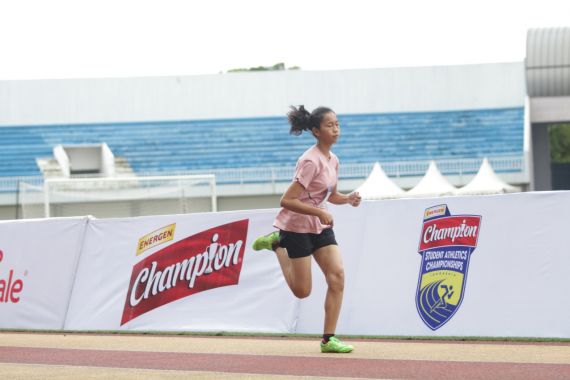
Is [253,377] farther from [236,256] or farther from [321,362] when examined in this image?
[236,256]

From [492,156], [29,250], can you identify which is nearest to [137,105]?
[492,156]

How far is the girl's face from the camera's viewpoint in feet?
28.3

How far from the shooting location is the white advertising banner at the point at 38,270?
12750 millimetres

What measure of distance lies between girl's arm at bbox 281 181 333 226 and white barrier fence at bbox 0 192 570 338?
2.11 meters

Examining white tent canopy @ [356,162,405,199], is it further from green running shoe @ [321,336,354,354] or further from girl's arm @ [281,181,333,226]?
girl's arm @ [281,181,333,226]

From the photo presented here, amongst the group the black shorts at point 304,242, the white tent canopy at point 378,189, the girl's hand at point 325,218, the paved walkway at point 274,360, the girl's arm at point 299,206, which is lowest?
the paved walkway at point 274,360

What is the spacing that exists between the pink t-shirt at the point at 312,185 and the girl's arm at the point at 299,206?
0.07 m

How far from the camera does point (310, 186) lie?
864 cm

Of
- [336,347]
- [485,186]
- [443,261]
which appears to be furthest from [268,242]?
[485,186]

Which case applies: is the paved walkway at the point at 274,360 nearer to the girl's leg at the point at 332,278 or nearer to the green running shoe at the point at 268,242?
the girl's leg at the point at 332,278

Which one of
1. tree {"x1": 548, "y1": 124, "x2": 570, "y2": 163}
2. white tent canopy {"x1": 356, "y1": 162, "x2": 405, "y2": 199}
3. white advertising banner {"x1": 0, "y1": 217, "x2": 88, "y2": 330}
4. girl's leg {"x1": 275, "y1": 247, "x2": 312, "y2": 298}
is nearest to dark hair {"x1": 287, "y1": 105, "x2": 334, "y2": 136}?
girl's leg {"x1": 275, "y1": 247, "x2": 312, "y2": 298}

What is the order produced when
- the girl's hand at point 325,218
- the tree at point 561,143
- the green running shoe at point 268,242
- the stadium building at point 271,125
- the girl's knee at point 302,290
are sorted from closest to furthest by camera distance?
the girl's hand at point 325,218 → the girl's knee at point 302,290 → the green running shoe at point 268,242 → the stadium building at point 271,125 → the tree at point 561,143

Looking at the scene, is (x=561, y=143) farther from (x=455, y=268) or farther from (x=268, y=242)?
(x=268, y=242)

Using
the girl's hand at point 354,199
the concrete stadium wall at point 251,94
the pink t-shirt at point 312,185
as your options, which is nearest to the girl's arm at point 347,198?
the girl's hand at point 354,199
